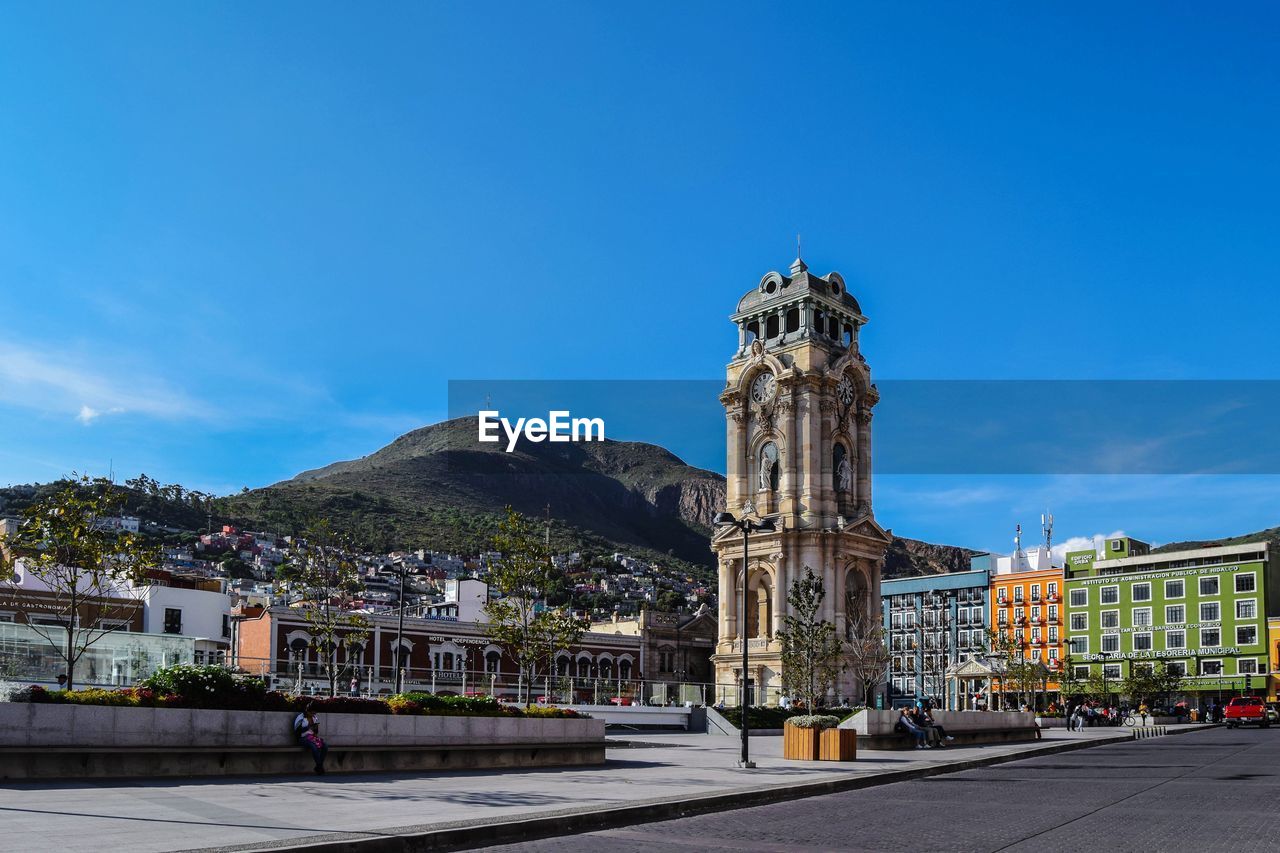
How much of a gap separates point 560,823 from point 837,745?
14304mm

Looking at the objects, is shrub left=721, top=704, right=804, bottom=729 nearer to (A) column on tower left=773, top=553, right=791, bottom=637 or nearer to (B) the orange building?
(A) column on tower left=773, top=553, right=791, bottom=637

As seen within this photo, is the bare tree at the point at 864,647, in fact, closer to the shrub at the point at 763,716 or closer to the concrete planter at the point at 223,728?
the shrub at the point at 763,716

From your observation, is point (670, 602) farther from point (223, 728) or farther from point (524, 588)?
point (223, 728)

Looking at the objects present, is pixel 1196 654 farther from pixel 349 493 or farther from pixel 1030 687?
pixel 349 493

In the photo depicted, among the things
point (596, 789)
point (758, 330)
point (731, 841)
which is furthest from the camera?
point (758, 330)

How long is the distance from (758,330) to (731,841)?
71482 mm

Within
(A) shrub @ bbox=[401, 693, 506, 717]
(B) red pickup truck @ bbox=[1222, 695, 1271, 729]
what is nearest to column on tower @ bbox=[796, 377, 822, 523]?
(B) red pickup truck @ bbox=[1222, 695, 1271, 729]

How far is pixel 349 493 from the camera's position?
620ft

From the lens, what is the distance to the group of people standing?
3428 cm

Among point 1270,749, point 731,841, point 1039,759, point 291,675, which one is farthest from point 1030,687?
point 731,841

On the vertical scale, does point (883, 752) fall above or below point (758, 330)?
below

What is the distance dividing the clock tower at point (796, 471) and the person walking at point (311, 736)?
55437mm

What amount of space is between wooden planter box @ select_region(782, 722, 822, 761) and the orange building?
78987 mm

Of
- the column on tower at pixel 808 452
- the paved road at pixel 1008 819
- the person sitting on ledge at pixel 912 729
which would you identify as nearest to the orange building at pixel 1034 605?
the column on tower at pixel 808 452
